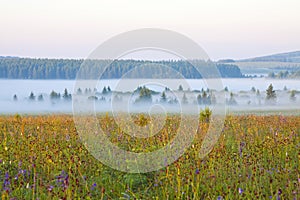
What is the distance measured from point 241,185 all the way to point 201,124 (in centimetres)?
496

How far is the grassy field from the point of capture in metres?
5.65

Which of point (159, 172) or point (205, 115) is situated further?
point (205, 115)

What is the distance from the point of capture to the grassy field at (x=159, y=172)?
5.65 metres

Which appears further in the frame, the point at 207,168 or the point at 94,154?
the point at 94,154

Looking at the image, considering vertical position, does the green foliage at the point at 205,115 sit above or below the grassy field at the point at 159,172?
above

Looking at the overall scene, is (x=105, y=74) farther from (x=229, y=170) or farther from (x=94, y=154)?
(x=229, y=170)

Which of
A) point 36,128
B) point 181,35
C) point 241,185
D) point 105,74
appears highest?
point 181,35

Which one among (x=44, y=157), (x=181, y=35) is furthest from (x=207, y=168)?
(x=44, y=157)

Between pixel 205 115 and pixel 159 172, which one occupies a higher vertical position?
pixel 205 115

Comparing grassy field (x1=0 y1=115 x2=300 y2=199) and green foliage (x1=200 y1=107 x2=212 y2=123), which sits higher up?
green foliage (x1=200 y1=107 x2=212 y2=123)

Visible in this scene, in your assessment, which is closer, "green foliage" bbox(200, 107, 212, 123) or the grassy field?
the grassy field

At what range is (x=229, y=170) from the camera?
6.58 meters

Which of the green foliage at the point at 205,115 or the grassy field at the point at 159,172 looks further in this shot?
the green foliage at the point at 205,115

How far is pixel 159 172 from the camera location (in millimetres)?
6547
